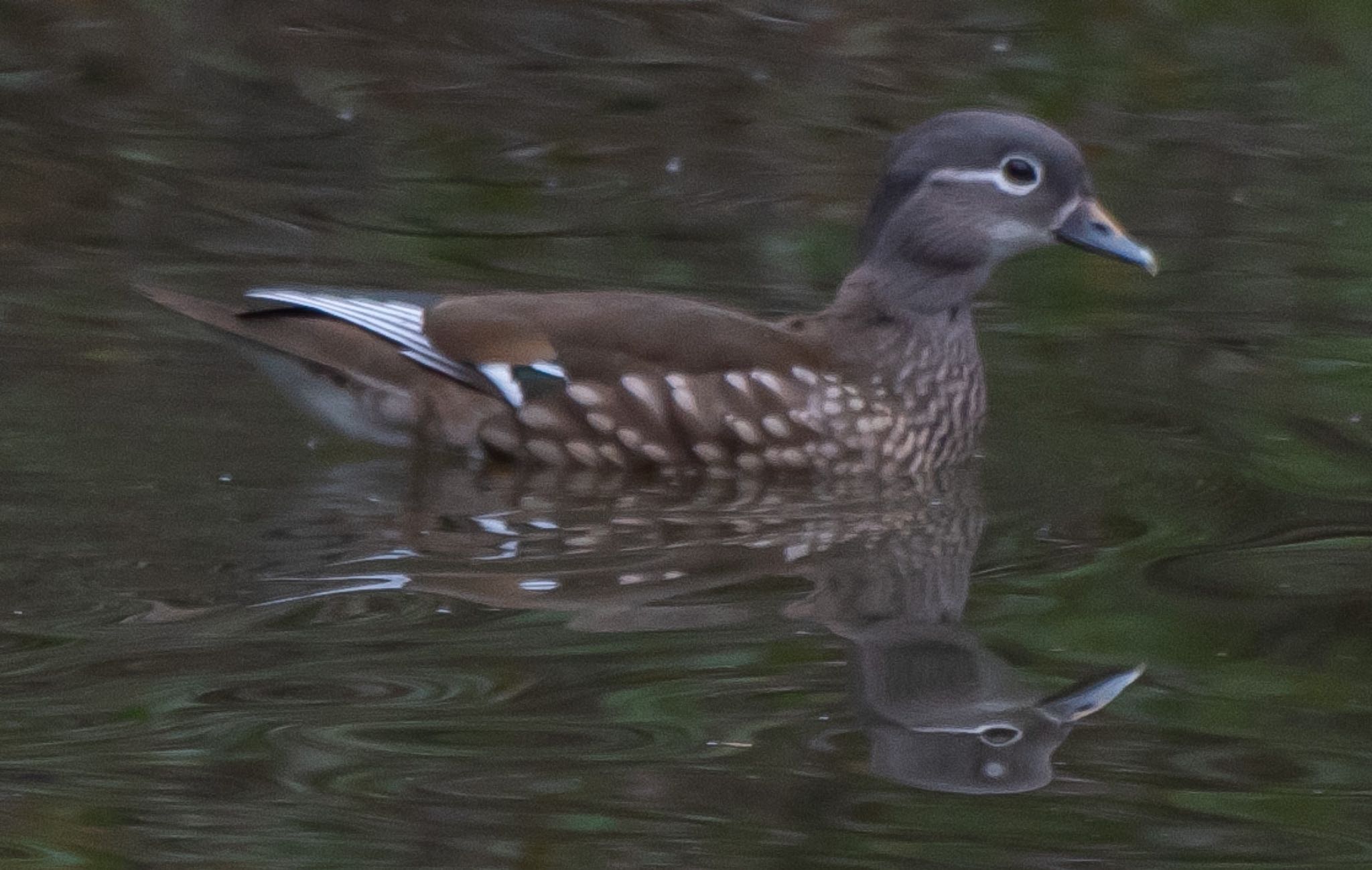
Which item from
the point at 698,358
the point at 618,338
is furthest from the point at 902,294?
the point at 618,338

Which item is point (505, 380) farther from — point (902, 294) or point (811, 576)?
point (811, 576)

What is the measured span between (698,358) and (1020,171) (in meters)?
0.98

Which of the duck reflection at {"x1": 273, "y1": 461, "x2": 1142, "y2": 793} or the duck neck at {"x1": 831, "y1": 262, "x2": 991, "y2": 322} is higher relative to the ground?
the duck neck at {"x1": 831, "y1": 262, "x2": 991, "y2": 322}

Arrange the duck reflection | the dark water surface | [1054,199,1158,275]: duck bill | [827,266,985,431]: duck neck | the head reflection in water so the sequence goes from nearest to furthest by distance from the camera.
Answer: the dark water surface, the head reflection in water, the duck reflection, [1054,199,1158,275]: duck bill, [827,266,985,431]: duck neck

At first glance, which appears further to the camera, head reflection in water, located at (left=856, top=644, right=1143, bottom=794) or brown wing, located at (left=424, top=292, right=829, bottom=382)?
brown wing, located at (left=424, top=292, right=829, bottom=382)

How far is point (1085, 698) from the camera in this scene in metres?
5.01

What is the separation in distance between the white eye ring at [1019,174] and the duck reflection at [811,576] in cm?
77

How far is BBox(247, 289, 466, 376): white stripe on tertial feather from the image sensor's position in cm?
670

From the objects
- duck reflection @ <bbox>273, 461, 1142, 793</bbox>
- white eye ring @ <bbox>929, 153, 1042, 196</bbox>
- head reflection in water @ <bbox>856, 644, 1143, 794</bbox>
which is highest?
white eye ring @ <bbox>929, 153, 1042, 196</bbox>

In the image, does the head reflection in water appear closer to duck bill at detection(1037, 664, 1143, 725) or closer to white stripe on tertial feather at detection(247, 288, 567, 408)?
duck bill at detection(1037, 664, 1143, 725)

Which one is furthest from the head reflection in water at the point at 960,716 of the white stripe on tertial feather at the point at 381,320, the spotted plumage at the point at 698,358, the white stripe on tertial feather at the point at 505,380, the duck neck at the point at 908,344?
the white stripe on tertial feather at the point at 381,320

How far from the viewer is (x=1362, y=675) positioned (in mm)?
5215

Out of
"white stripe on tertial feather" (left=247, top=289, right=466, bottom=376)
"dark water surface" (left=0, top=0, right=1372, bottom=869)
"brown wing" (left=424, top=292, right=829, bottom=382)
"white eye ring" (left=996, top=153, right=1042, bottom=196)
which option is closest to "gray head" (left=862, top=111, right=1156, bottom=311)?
"white eye ring" (left=996, top=153, right=1042, bottom=196)

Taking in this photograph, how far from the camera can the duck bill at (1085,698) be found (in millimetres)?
4914
